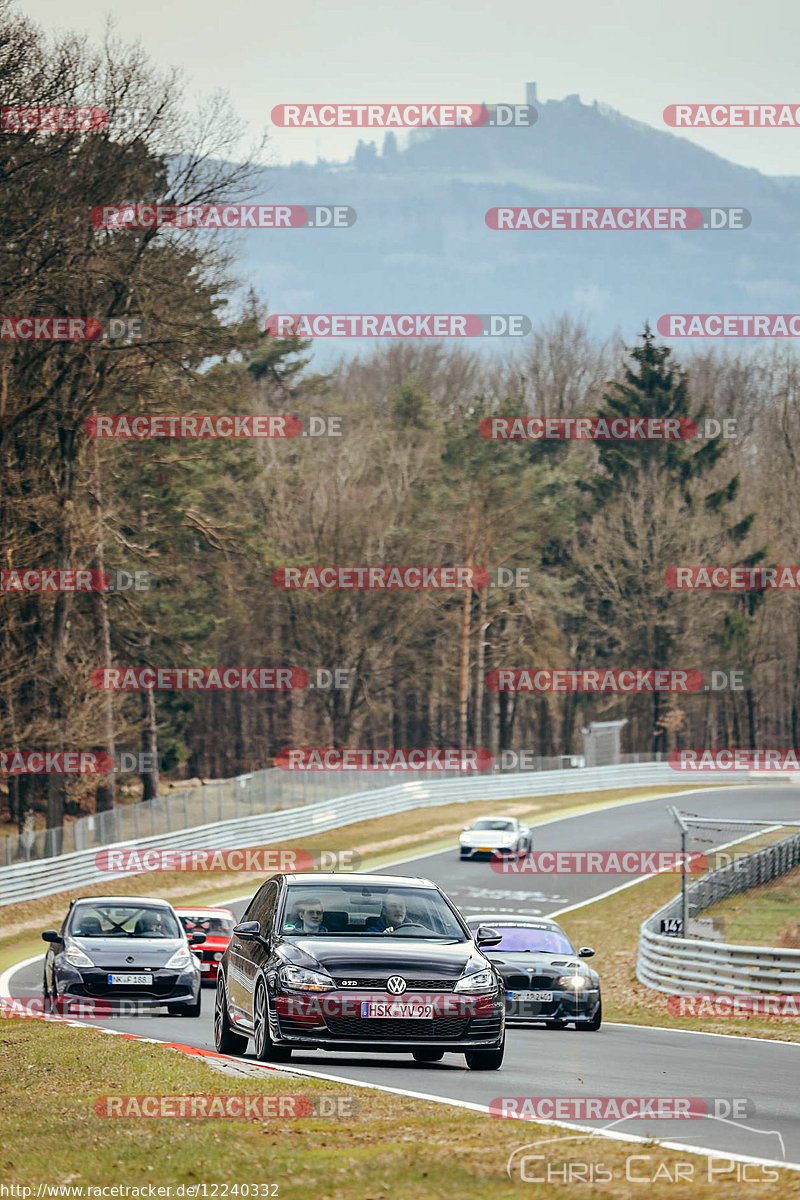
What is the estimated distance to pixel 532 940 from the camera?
19.8 metres

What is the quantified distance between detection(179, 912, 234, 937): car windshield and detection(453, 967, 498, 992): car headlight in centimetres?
1513

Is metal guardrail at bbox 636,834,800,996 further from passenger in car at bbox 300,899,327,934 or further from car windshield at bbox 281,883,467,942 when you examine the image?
passenger in car at bbox 300,899,327,934

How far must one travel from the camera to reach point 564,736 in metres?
89.4

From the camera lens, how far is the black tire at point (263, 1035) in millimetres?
12093

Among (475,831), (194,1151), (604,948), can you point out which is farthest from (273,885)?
(475,831)

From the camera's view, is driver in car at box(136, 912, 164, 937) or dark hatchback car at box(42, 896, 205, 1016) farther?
driver in car at box(136, 912, 164, 937)

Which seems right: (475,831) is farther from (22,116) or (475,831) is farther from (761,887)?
(22,116)

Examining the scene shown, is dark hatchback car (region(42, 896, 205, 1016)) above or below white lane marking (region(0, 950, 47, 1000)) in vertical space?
above

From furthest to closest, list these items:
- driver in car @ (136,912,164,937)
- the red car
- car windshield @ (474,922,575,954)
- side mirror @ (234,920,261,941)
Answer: the red car, driver in car @ (136,912,164,937), car windshield @ (474,922,575,954), side mirror @ (234,920,261,941)

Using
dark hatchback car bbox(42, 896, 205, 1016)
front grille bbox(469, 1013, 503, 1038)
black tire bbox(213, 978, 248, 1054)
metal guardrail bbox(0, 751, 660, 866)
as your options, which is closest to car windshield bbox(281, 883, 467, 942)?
front grille bbox(469, 1013, 503, 1038)

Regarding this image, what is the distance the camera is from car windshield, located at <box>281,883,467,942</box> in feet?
41.2

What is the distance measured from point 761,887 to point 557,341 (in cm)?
7605

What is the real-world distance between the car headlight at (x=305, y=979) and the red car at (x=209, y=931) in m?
14.3

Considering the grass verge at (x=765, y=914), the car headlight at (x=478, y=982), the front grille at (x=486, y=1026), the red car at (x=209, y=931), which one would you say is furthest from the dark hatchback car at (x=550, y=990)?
the grass verge at (x=765, y=914)
